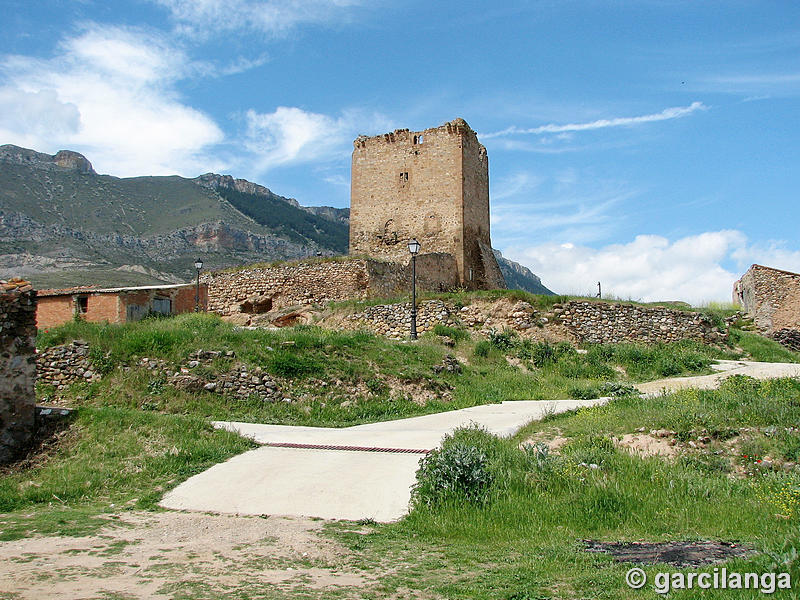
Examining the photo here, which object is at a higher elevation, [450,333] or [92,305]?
[92,305]

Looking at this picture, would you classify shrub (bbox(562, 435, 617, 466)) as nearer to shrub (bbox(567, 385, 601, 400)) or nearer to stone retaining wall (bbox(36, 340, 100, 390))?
shrub (bbox(567, 385, 601, 400))

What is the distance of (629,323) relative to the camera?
66.2ft

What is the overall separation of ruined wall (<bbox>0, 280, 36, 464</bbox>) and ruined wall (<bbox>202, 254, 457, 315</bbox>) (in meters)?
12.7

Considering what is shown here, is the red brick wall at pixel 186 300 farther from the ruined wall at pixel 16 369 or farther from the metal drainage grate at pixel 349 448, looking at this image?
the metal drainage grate at pixel 349 448

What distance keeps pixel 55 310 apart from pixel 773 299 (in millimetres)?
27306

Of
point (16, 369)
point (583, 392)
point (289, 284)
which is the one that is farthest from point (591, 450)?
point (289, 284)

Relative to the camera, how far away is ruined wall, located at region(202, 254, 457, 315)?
875 inches

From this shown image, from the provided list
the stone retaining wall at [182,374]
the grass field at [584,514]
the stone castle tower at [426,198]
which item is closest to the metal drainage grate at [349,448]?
the grass field at [584,514]

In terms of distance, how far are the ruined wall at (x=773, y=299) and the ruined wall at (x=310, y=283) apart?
13.0 meters

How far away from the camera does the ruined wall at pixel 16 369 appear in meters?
9.21

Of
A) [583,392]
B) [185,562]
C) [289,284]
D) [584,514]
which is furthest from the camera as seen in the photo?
[289,284]

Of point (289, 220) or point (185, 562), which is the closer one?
point (185, 562)

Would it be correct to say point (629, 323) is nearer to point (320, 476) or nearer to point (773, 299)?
point (773, 299)

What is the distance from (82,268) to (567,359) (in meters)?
52.2
